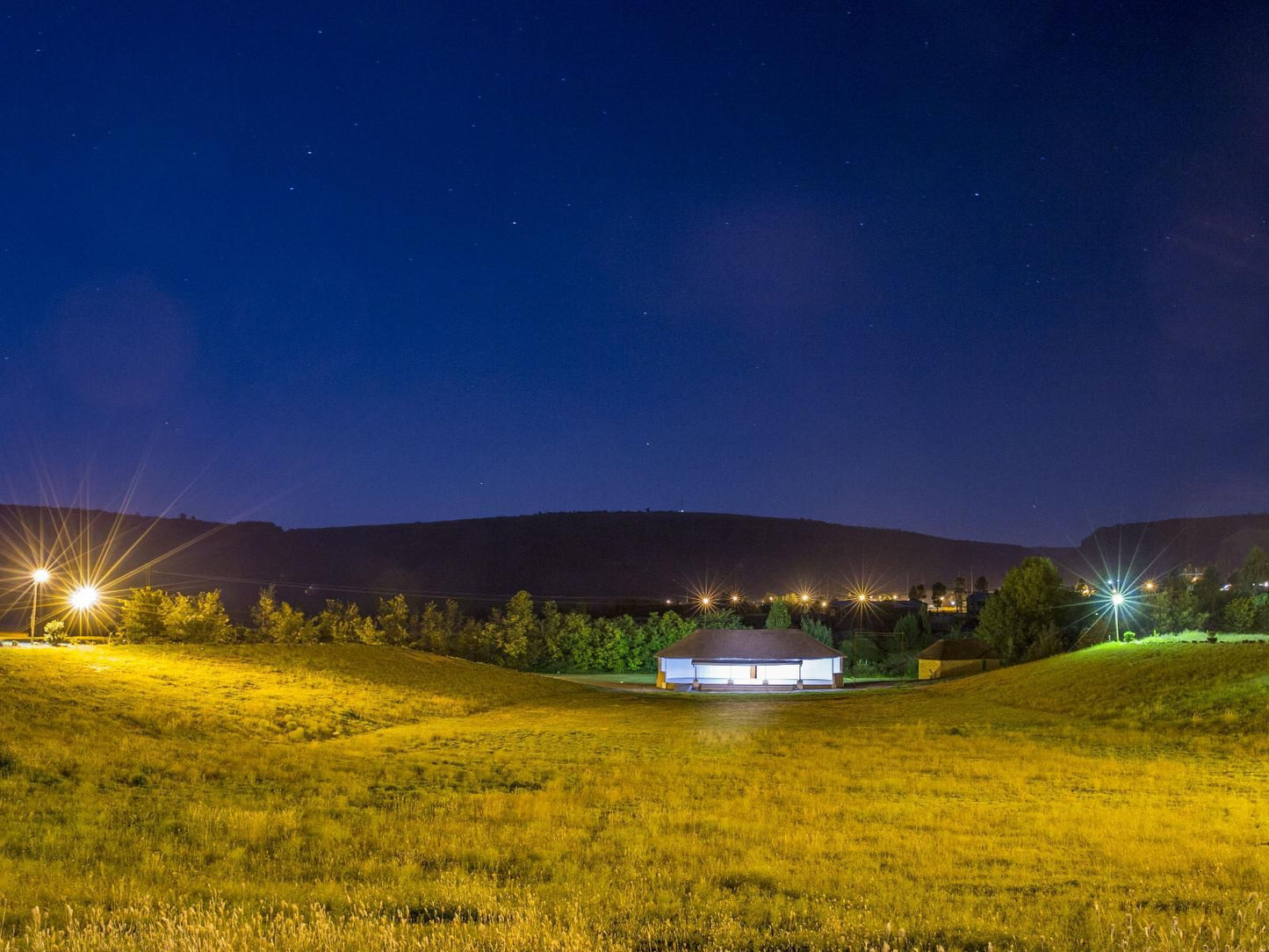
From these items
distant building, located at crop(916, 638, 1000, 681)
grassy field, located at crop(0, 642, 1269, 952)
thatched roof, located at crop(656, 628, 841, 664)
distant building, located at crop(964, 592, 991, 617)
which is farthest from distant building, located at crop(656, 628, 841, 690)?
distant building, located at crop(964, 592, 991, 617)

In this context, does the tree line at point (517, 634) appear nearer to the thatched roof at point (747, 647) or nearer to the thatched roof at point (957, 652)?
the thatched roof at point (747, 647)

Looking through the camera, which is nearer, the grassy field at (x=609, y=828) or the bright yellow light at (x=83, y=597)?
the grassy field at (x=609, y=828)

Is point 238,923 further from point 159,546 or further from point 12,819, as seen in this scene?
point 159,546

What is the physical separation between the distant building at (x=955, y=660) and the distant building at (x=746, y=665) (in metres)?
7.73

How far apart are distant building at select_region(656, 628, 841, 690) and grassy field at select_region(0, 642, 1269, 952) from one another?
33492 millimetres

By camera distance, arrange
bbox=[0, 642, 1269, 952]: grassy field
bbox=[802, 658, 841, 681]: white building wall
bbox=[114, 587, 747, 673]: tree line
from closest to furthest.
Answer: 1. bbox=[0, 642, 1269, 952]: grassy field
2. bbox=[802, 658, 841, 681]: white building wall
3. bbox=[114, 587, 747, 673]: tree line

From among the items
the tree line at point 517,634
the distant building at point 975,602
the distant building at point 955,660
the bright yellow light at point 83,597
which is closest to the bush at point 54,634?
the bright yellow light at point 83,597

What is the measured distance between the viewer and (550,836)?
11000 mm

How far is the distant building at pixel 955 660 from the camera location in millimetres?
66625

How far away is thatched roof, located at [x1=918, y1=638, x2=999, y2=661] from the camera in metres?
67.5

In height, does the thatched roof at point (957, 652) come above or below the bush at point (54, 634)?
below

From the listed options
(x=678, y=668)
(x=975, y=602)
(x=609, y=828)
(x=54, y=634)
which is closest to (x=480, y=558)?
(x=975, y=602)

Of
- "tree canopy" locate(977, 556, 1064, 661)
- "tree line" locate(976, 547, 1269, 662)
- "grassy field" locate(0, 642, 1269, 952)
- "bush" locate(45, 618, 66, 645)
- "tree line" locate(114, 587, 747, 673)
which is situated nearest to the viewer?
"grassy field" locate(0, 642, 1269, 952)

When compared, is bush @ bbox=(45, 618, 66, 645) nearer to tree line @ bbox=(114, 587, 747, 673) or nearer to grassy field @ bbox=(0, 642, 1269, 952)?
grassy field @ bbox=(0, 642, 1269, 952)
